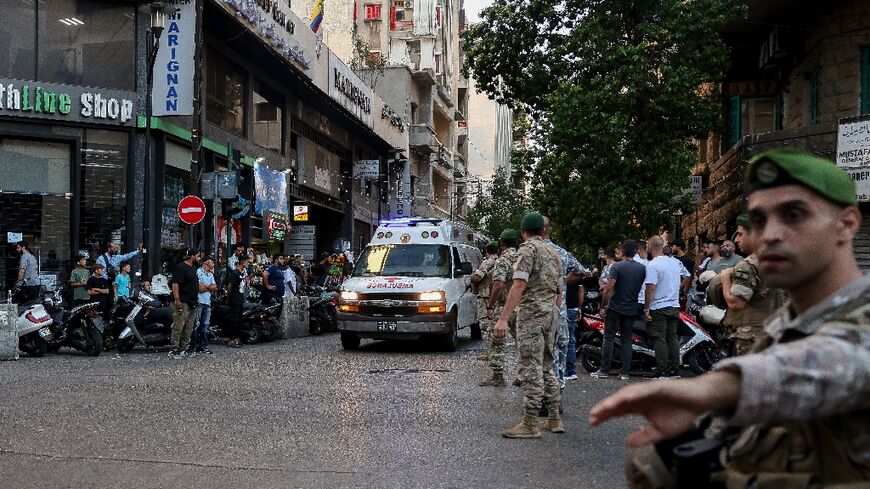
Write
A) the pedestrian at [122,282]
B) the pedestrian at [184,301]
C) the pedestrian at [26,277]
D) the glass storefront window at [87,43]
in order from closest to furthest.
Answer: the pedestrian at [184,301] → the pedestrian at [26,277] → the pedestrian at [122,282] → the glass storefront window at [87,43]

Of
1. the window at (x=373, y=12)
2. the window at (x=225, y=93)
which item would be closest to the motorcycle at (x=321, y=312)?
the window at (x=225, y=93)

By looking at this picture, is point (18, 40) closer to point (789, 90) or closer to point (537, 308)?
point (537, 308)

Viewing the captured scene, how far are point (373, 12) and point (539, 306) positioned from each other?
174 feet

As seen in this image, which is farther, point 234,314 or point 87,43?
point 87,43

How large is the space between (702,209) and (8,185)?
19.8 m

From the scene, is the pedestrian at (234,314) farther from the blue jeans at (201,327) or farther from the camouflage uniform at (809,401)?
the camouflage uniform at (809,401)

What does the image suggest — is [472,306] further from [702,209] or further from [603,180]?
[702,209]

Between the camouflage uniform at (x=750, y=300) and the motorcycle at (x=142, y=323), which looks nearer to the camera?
the camouflage uniform at (x=750, y=300)

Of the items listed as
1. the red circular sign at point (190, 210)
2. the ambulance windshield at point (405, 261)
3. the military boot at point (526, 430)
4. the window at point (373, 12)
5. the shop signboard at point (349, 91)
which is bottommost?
the military boot at point (526, 430)

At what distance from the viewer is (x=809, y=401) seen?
1.67 metres

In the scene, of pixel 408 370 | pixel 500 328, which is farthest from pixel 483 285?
pixel 500 328

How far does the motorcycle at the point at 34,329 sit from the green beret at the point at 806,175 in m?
14.3

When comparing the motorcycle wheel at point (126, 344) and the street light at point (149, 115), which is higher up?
the street light at point (149, 115)

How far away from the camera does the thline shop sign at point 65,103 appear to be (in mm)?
18812
